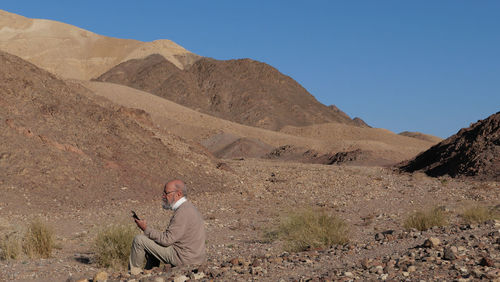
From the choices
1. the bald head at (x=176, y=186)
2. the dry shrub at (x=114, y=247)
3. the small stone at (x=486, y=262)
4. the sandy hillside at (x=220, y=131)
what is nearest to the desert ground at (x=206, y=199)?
the small stone at (x=486, y=262)

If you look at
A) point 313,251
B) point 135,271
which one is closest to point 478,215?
point 313,251

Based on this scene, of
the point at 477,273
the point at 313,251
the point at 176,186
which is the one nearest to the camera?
the point at 477,273

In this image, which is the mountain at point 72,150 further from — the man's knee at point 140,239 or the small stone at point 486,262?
the small stone at point 486,262

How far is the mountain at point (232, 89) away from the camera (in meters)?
81.3

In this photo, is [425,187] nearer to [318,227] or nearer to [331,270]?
[318,227]

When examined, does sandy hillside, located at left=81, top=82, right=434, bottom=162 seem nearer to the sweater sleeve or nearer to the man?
the man

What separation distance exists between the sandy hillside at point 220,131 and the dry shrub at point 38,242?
125ft

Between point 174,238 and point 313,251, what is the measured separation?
2481 mm

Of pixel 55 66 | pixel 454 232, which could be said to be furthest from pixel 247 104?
pixel 454 232

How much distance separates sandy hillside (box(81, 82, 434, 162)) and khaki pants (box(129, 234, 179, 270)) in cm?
3975

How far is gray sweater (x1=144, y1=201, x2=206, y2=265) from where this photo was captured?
6.33 m

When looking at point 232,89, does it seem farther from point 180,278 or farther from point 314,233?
point 180,278

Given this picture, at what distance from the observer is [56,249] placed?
32.8 ft

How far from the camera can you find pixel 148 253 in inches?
260
